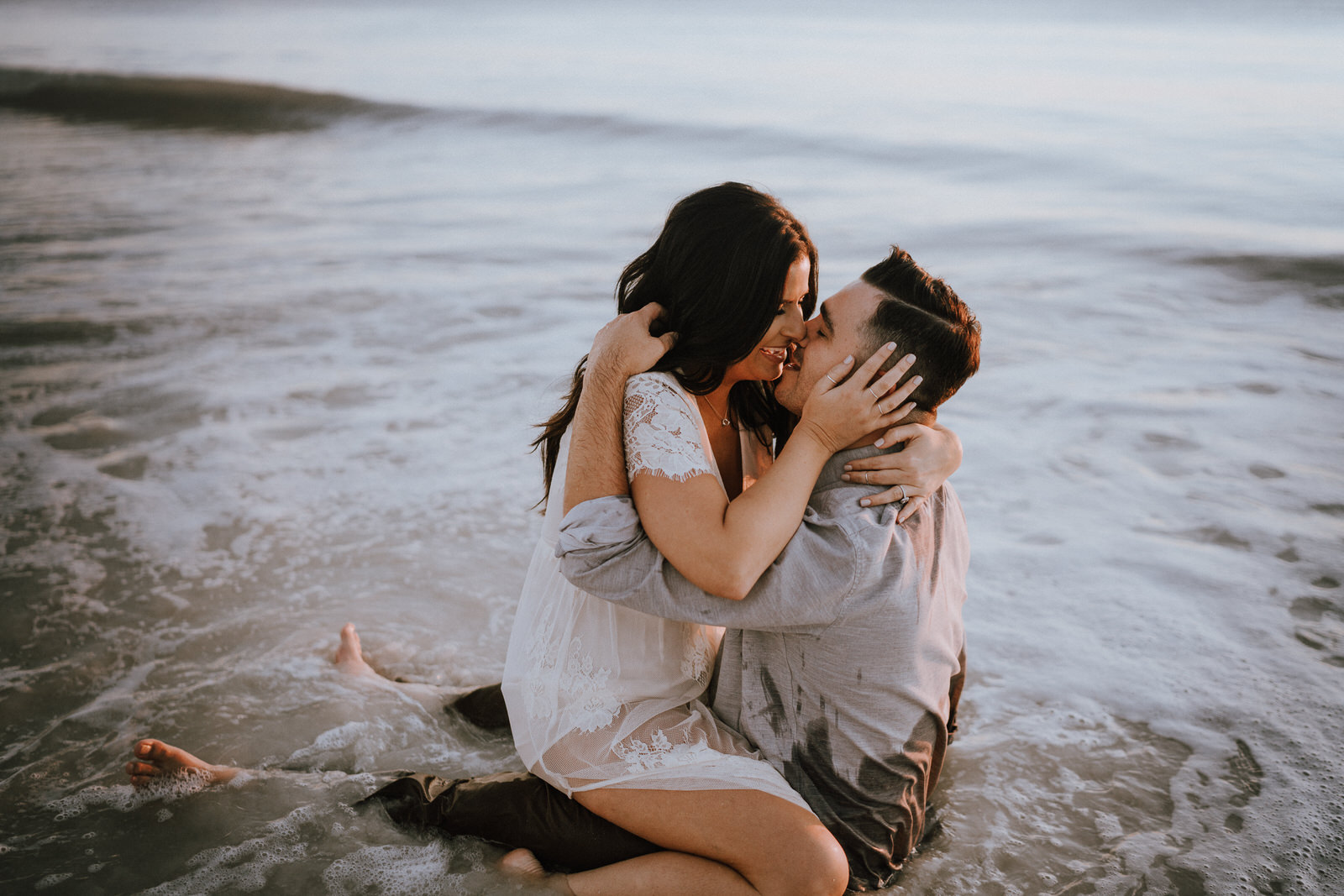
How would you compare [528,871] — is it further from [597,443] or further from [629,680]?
[597,443]

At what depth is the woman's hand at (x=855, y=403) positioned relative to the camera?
90.5 inches

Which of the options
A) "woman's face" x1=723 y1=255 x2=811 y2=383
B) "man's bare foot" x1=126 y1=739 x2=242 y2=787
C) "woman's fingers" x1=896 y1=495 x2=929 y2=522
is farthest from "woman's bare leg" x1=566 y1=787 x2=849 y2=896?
"man's bare foot" x1=126 y1=739 x2=242 y2=787

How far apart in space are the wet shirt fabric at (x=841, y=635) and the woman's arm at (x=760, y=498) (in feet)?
0.24

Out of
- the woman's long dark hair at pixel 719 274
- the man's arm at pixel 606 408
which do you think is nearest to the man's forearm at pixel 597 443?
the man's arm at pixel 606 408

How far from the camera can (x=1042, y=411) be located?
20.8ft

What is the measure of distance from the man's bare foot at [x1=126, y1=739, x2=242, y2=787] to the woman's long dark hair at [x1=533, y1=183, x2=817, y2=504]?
184 centimetres

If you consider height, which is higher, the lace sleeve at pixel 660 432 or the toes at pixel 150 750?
the lace sleeve at pixel 660 432

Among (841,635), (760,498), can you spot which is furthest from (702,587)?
(841,635)

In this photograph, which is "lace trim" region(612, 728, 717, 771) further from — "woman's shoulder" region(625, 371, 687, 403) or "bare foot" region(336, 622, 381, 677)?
"bare foot" region(336, 622, 381, 677)

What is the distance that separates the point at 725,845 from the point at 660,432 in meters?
1.00

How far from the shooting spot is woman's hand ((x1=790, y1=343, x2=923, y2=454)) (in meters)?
2.30

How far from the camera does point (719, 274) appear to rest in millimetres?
2523

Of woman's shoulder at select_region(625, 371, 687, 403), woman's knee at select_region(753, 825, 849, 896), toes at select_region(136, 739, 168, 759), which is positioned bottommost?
toes at select_region(136, 739, 168, 759)

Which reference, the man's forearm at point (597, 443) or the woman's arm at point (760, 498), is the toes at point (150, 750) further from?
the woman's arm at point (760, 498)
